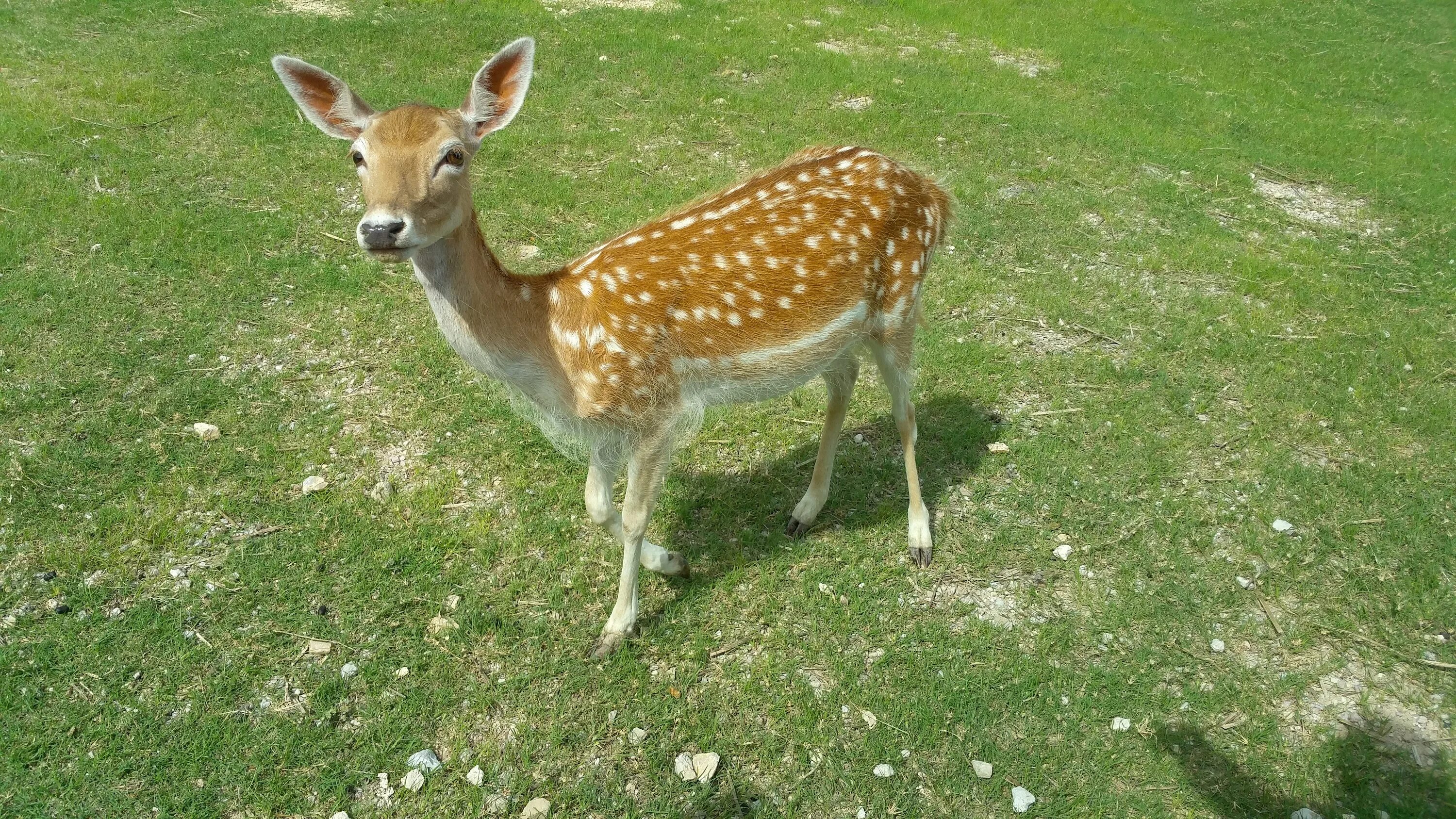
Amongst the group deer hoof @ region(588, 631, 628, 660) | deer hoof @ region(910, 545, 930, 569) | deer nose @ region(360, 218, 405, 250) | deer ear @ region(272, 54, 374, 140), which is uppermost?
deer ear @ region(272, 54, 374, 140)

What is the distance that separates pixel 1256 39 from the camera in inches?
539

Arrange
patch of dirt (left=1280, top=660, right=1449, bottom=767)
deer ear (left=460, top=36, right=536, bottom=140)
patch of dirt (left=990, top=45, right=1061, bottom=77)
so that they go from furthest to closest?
patch of dirt (left=990, top=45, right=1061, bottom=77) < patch of dirt (left=1280, top=660, right=1449, bottom=767) < deer ear (left=460, top=36, right=536, bottom=140)

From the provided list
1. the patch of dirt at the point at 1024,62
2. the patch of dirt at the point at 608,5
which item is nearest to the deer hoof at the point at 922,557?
the patch of dirt at the point at 1024,62

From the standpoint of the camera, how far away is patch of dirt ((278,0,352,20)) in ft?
35.5

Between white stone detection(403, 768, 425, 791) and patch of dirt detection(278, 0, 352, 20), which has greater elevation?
white stone detection(403, 768, 425, 791)

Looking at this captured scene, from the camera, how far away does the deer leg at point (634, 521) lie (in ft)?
12.6

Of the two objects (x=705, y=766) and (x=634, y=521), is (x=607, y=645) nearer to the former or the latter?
(x=634, y=521)

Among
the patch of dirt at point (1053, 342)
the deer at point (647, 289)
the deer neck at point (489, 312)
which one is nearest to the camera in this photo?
the deer at point (647, 289)

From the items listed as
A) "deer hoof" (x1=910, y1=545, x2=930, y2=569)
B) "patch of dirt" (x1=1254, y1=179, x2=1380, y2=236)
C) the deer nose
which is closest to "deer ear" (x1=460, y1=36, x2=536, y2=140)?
the deer nose

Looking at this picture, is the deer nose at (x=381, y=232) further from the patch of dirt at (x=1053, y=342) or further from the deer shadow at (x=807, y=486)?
the patch of dirt at (x=1053, y=342)

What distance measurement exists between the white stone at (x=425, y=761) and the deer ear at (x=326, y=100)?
2.48 meters

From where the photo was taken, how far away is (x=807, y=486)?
201 inches

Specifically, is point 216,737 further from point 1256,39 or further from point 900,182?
point 1256,39

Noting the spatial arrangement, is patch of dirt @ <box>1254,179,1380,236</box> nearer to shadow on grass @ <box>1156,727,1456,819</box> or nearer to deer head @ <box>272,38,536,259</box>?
shadow on grass @ <box>1156,727,1456,819</box>
